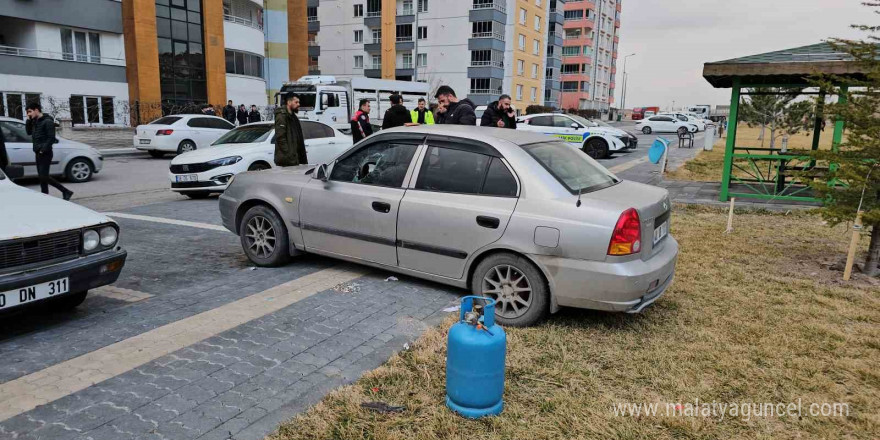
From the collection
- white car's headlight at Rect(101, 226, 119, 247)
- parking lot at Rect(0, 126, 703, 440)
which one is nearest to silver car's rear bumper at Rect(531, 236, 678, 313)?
parking lot at Rect(0, 126, 703, 440)

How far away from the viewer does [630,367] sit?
3.84m

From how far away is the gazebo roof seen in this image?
9633 mm

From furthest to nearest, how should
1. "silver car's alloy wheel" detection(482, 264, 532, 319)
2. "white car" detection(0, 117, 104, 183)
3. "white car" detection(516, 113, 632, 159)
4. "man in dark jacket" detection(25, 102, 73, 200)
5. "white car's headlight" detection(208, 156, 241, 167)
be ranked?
"white car" detection(516, 113, 632, 159) → "white car" detection(0, 117, 104, 183) → "white car's headlight" detection(208, 156, 241, 167) → "man in dark jacket" detection(25, 102, 73, 200) → "silver car's alloy wheel" detection(482, 264, 532, 319)

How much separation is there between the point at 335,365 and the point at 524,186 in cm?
199

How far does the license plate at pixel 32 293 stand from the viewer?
3.76 m

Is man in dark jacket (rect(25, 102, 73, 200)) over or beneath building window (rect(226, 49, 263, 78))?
beneath

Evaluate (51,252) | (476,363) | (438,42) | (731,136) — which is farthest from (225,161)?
(438,42)

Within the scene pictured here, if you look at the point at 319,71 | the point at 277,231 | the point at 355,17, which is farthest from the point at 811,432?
the point at 319,71

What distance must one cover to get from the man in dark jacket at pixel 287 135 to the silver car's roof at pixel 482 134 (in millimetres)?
3373

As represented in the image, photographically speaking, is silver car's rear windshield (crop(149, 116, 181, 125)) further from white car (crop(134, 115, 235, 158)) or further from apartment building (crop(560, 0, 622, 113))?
apartment building (crop(560, 0, 622, 113))

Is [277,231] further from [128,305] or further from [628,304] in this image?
[628,304]

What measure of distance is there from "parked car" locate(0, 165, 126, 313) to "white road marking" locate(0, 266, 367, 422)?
0.57 meters

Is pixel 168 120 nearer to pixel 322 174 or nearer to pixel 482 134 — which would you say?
pixel 322 174

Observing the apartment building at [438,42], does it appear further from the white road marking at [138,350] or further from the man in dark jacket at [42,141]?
the white road marking at [138,350]
